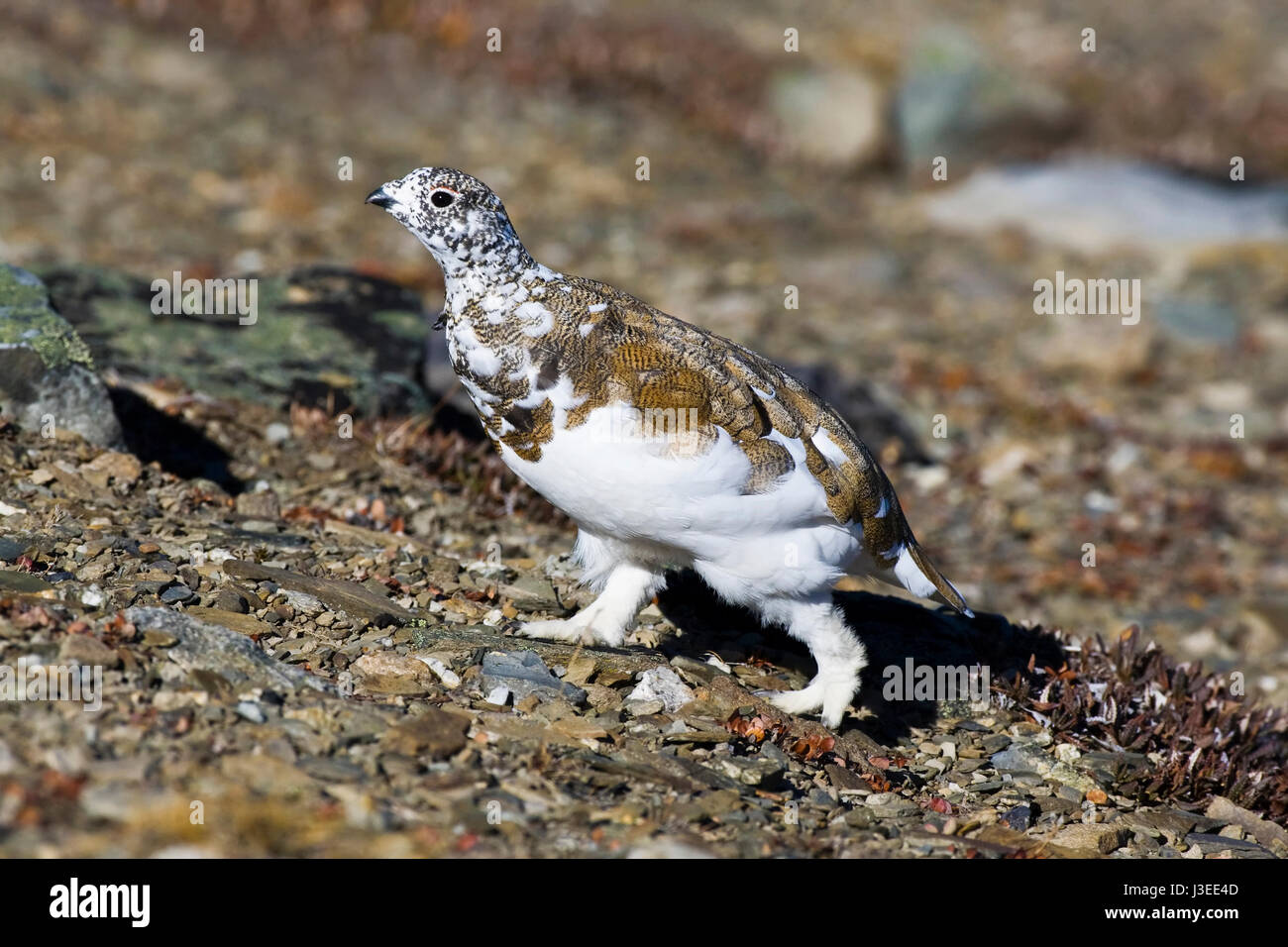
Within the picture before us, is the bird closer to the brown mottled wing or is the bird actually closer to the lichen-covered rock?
the brown mottled wing

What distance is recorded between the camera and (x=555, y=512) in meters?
7.61

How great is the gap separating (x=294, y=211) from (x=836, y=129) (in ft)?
24.7

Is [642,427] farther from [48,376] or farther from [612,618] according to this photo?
[48,376]

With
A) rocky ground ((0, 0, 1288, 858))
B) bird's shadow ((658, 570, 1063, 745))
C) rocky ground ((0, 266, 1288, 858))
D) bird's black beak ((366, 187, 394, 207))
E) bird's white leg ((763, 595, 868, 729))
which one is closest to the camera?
rocky ground ((0, 266, 1288, 858))

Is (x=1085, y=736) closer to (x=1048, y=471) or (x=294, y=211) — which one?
(x=1048, y=471)

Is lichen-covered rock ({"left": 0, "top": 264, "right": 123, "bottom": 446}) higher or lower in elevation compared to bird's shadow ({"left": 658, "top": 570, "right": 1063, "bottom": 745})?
higher

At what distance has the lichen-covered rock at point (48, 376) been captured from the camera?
625 centimetres

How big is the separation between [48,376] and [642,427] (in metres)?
3.28

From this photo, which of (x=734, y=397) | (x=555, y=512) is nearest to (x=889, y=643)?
(x=734, y=397)

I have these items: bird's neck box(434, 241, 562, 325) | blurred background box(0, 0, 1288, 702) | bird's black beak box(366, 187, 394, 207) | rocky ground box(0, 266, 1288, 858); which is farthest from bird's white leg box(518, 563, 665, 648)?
blurred background box(0, 0, 1288, 702)

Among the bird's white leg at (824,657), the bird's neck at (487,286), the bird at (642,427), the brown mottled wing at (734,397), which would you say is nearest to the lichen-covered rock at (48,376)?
the bird at (642,427)

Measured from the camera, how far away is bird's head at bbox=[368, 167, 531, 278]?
4781mm

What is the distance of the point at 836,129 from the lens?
1772 cm

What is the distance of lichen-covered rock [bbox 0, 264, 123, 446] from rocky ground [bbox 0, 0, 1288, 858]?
0.06 ft
